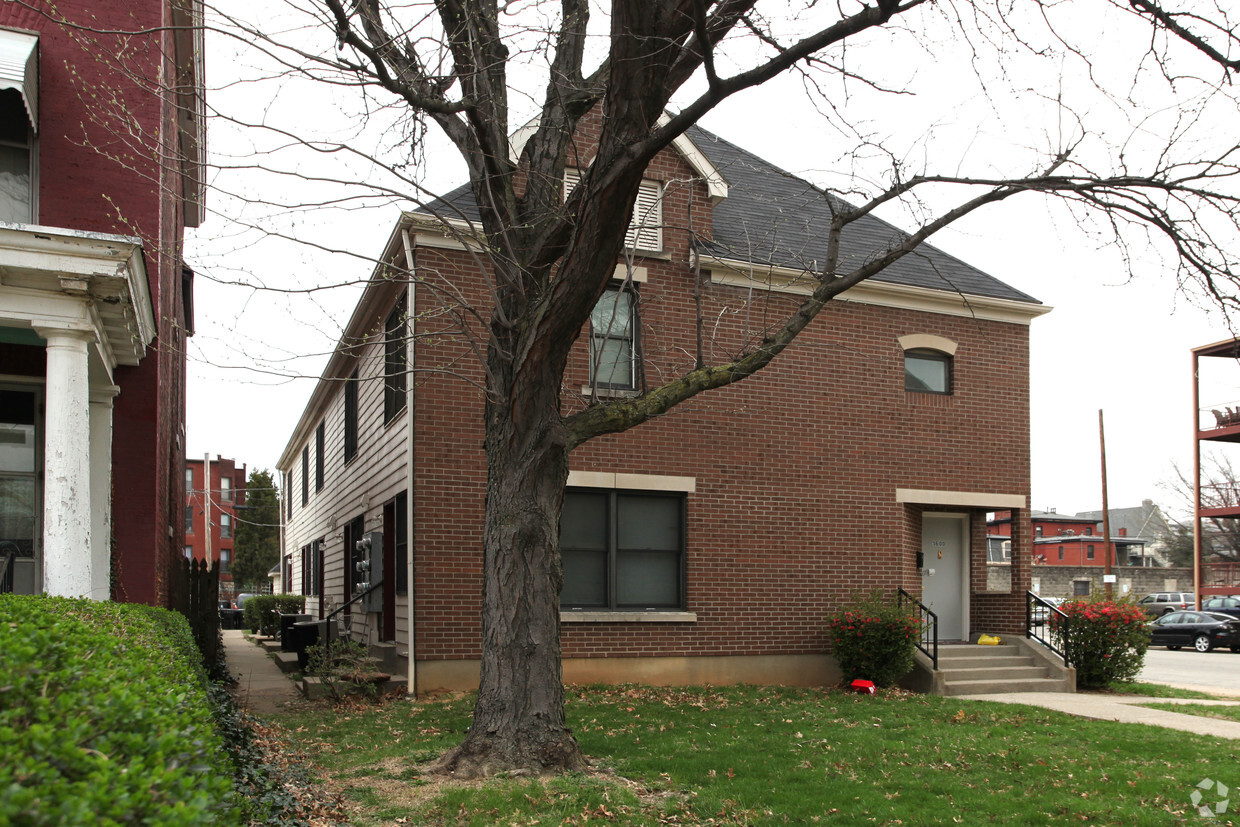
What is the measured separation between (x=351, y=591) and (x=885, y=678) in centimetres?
1084

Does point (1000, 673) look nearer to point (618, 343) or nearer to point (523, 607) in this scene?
point (618, 343)

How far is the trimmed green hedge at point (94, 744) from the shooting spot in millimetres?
2010

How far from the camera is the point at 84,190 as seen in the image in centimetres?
1102

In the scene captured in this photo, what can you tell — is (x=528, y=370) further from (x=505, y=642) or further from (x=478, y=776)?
(x=478, y=776)

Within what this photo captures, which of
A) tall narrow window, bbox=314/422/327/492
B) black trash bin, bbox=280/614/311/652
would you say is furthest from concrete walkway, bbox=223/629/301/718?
tall narrow window, bbox=314/422/327/492

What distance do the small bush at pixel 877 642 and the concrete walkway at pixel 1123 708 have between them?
0.96 m

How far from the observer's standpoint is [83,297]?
8539 mm

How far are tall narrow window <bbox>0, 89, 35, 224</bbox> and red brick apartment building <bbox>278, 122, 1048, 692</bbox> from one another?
424 cm

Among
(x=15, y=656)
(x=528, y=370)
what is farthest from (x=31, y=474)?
(x=15, y=656)

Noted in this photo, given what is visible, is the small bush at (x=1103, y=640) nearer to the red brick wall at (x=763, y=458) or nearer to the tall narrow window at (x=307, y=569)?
the red brick wall at (x=763, y=458)

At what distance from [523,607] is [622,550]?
6816 millimetres

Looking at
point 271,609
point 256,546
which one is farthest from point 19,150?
point 256,546

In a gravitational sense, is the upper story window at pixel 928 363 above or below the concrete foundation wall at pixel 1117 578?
above

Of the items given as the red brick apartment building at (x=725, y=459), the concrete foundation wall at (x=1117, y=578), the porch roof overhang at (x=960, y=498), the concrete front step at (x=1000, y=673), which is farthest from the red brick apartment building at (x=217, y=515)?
the concrete front step at (x=1000, y=673)
